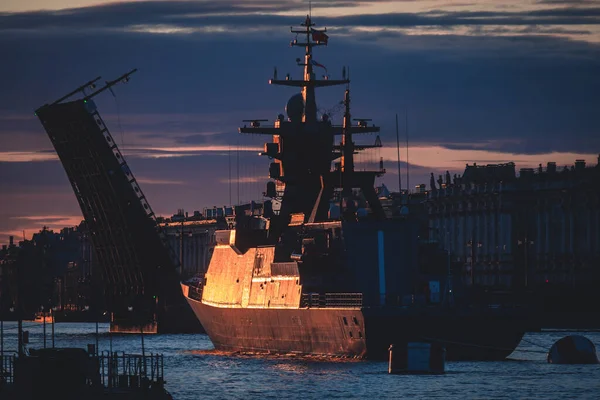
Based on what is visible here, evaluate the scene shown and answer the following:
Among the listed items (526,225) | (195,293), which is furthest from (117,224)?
(526,225)

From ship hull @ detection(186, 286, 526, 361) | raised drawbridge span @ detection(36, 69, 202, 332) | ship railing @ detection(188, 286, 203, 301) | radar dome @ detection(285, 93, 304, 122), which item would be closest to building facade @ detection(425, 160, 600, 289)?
raised drawbridge span @ detection(36, 69, 202, 332)

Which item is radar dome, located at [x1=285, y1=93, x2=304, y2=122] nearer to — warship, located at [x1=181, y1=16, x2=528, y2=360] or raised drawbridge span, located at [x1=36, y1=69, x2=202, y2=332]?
warship, located at [x1=181, y1=16, x2=528, y2=360]

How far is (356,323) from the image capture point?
47.9 metres

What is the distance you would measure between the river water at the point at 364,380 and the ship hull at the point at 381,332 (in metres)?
0.37

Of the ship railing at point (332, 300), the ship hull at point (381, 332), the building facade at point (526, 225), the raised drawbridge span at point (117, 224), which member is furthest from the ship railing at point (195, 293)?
the building facade at point (526, 225)

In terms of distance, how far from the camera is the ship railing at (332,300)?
48.7 m

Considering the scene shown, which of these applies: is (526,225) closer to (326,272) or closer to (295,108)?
(295,108)

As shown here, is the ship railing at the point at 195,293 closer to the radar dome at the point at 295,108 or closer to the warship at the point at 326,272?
the warship at the point at 326,272

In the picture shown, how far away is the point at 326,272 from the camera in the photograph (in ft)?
168

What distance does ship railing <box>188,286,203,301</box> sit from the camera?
219 feet

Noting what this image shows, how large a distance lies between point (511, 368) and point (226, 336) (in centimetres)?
1371

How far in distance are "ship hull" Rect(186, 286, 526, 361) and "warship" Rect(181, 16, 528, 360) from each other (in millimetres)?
39

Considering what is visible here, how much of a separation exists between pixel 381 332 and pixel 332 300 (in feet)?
8.48

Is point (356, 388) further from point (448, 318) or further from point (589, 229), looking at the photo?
point (589, 229)
